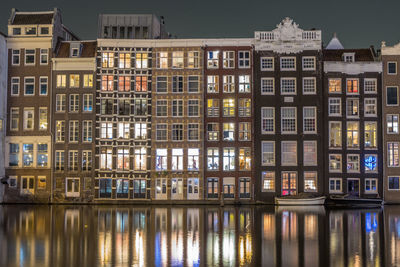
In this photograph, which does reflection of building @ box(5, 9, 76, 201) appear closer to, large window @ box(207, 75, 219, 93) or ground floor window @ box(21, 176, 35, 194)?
ground floor window @ box(21, 176, 35, 194)

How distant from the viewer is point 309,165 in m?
73.6

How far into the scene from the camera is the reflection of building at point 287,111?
7369cm

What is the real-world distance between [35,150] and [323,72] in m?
38.7

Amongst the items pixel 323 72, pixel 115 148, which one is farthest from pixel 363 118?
pixel 115 148

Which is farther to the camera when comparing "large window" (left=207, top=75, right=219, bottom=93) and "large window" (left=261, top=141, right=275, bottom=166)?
"large window" (left=207, top=75, right=219, bottom=93)

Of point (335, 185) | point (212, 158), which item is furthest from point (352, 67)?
point (212, 158)

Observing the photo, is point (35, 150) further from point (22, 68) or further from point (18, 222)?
point (18, 222)

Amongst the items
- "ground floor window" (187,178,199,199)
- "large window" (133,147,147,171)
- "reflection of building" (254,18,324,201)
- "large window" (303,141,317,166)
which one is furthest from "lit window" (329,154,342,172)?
"large window" (133,147,147,171)

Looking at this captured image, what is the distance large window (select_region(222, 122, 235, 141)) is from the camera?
74.9m

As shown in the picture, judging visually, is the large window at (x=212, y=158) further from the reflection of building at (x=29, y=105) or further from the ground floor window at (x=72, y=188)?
the reflection of building at (x=29, y=105)

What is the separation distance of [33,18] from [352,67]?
42.4 metres

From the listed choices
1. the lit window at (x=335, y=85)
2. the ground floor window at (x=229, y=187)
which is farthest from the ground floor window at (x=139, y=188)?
the lit window at (x=335, y=85)

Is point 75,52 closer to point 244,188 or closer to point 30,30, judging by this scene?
point 30,30

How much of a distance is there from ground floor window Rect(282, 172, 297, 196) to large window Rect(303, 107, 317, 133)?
6037 millimetres
